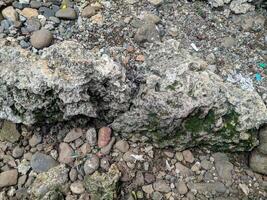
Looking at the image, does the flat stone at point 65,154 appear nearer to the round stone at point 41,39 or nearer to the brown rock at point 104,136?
the brown rock at point 104,136

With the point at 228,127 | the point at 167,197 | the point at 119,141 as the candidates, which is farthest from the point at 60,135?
the point at 228,127

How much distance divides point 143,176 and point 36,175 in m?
0.72

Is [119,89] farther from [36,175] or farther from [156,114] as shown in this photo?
[36,175]

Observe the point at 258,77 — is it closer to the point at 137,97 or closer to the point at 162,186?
the point at 137,97

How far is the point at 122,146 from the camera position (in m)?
3.06

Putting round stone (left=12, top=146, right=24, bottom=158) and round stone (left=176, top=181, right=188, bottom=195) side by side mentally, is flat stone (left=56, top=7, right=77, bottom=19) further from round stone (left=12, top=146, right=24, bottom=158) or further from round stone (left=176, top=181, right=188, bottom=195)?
round stone (left=176, top=181, right=188, bottom=195)

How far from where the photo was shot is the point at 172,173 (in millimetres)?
3021

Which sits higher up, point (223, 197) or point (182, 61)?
point (182, 61)

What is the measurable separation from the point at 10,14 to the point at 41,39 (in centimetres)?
37

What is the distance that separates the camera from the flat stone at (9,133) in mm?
3057

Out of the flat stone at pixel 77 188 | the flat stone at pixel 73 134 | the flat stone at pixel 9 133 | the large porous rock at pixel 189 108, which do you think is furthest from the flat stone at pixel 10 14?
the flat stone at pixel 77 188

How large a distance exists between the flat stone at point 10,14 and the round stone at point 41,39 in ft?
0.80

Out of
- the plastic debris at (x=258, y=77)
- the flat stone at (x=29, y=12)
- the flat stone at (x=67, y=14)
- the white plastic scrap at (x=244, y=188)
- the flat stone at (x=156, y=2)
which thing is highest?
the flat stone at (x=156, y=2)

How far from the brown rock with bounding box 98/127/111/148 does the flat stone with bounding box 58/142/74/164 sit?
21 cm
